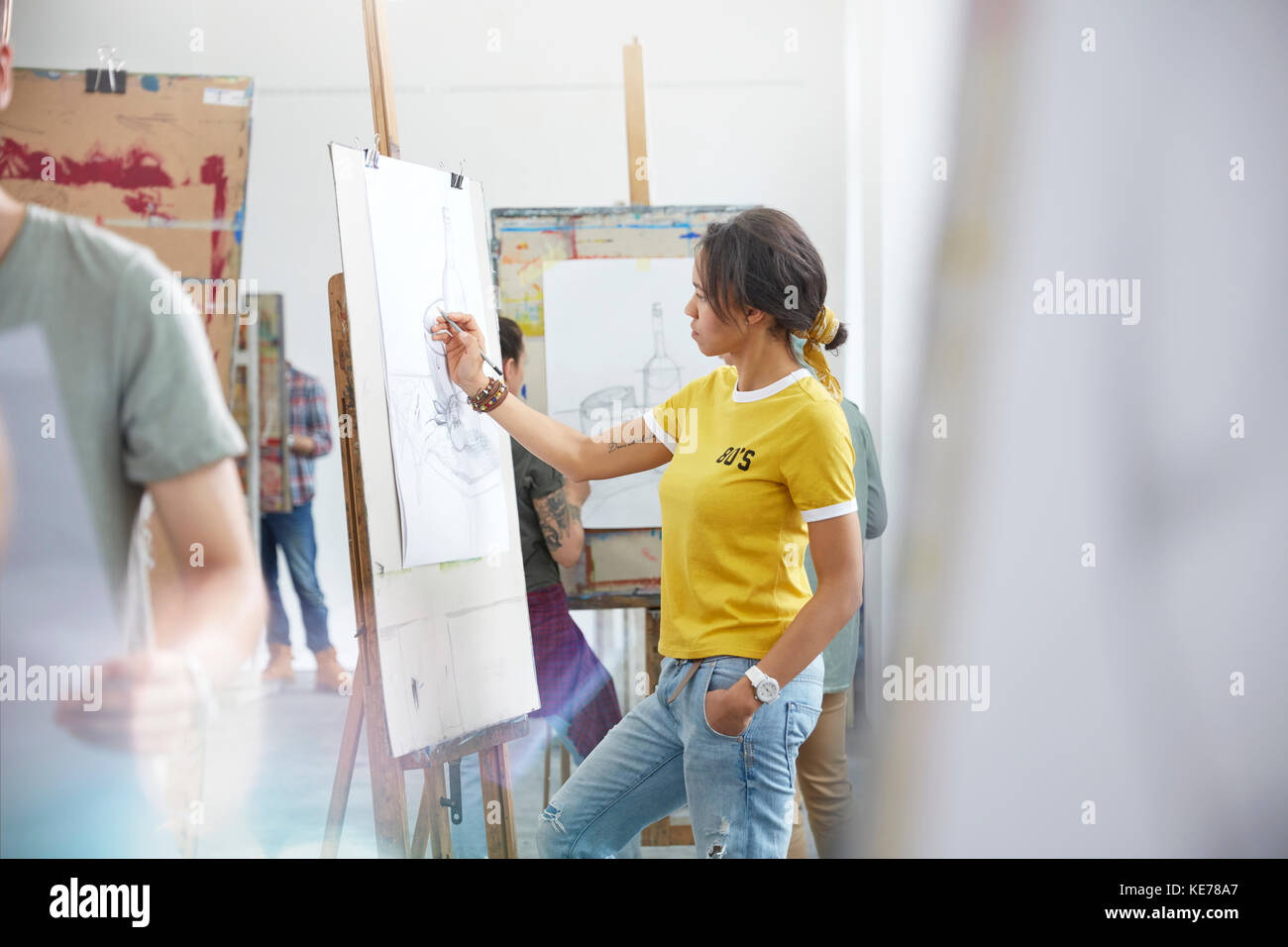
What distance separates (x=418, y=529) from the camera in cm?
154

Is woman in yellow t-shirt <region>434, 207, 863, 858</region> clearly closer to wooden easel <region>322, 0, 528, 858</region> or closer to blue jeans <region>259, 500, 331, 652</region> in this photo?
wooden easel <region>322, 0, 528, 858</region>

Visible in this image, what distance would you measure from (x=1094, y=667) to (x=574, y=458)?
47.6 inches

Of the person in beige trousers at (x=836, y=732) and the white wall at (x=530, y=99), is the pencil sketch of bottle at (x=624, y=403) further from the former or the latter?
the white wall at (x=530, y=99)

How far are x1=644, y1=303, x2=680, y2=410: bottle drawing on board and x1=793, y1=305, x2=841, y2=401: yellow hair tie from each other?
935 millimetres

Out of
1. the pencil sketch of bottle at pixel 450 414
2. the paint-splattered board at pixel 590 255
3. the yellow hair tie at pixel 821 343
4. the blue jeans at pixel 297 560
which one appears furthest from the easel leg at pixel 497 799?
the blue jeans at pixel 297 560

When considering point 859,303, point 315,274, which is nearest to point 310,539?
point 315,274

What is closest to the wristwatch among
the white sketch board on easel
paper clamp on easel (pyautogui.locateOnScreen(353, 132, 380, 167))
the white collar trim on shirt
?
the white collar trim on shirt

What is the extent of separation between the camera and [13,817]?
1.40 metres

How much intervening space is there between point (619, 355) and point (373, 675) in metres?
1.16

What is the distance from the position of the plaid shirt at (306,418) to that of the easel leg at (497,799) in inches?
96.9

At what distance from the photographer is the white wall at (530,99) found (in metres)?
3.18

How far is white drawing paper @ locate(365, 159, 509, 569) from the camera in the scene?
4.94 feet

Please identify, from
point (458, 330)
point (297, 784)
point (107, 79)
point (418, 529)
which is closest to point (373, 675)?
point (418, 529)
